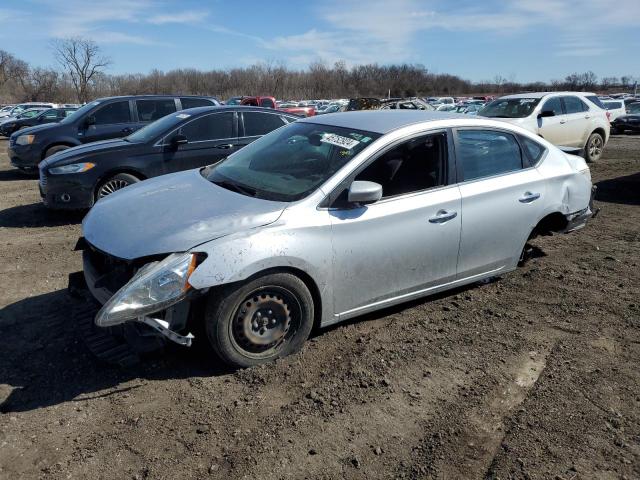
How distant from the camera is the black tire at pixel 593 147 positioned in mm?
13172

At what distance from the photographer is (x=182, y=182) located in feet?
14.0

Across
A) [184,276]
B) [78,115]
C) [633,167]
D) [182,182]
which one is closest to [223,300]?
[184,276]

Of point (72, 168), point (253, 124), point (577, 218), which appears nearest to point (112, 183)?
point (72, 168)

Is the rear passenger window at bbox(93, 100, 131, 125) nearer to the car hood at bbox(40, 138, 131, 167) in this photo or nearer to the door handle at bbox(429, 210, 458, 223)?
the car hood at bbox(40, 138, 131, 167)

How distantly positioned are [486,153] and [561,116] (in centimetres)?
932

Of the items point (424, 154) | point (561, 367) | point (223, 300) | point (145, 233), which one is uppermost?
point (424, 154)

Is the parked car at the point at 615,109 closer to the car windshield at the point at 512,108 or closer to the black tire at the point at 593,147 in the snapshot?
the black tire at the point at 593,147

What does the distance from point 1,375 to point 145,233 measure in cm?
134

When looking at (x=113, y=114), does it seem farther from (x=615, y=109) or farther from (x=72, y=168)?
(x=615, y=109)

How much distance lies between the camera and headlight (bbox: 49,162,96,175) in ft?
23.1

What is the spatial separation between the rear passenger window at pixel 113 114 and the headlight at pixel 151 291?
330 inches

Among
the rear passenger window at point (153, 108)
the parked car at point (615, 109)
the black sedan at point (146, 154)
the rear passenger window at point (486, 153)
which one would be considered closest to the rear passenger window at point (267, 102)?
the parked car at point (615, 109)

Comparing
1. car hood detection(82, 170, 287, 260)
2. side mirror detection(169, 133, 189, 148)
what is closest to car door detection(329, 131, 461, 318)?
car hood detection(82, 170, 287, 260)

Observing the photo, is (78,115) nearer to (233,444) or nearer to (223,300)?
(223,300)
